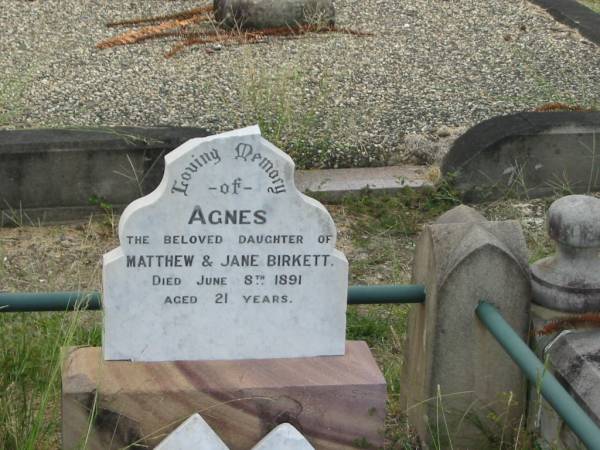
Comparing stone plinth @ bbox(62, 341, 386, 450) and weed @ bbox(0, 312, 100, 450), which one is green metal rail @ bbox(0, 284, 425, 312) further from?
stone plinth @ bbox(62, 341, 386, 450)

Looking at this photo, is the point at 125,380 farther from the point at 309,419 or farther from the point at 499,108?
the point at 499,108

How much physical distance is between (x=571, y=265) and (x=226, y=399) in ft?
3.70

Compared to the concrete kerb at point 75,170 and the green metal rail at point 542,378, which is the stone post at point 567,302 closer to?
the green metal rail at point 542,378

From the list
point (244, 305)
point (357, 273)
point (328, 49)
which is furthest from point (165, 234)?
point (328, 49)

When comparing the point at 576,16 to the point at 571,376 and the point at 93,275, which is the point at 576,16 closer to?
the point at 93,275

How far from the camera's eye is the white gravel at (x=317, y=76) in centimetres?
686

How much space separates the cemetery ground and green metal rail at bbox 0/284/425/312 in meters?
0.11

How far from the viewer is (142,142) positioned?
582 cm

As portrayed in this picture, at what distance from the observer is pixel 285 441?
332 cm

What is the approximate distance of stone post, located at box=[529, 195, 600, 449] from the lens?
3494 millimetres

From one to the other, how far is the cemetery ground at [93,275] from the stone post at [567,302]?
189mm

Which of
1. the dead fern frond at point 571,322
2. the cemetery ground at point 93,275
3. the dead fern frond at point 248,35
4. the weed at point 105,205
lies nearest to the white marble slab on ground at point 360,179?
the cemetery ground at point 93,275

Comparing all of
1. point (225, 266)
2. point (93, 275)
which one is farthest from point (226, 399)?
point (93, 275)

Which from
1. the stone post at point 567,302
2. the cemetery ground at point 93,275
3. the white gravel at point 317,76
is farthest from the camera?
the white gravel at point 317,76
